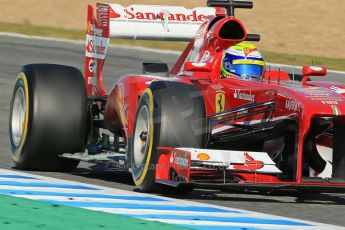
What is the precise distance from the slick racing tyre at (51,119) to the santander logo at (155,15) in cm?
140

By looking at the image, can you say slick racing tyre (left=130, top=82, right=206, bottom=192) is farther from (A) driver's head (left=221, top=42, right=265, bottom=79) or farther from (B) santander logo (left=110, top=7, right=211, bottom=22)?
(B) santander logo (left=110, top=7, right=211, bottom=22)

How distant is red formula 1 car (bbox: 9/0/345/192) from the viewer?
924 cm

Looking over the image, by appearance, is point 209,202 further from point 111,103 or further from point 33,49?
point 33,49

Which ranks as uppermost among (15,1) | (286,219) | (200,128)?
(15,1)

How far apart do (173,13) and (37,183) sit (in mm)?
3360

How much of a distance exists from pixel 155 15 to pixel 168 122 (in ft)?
11.4

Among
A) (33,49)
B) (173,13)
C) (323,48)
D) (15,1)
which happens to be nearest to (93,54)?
(173,13)

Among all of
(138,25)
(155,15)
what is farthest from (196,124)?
(155,15)

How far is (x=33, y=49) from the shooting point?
25609 mm

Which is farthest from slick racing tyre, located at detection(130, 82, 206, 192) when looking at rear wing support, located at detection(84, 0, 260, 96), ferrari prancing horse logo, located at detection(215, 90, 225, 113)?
rear wing support, located at detection(84, 0, 260, 96)

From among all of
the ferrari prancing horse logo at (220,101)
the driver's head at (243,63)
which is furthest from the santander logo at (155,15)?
the ferrari prancing horse logo at (220,101)

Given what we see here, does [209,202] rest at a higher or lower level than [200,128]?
lower

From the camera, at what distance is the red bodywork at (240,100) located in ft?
30.1

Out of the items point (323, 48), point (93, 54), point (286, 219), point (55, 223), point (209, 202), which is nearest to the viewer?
point (55, 223)
